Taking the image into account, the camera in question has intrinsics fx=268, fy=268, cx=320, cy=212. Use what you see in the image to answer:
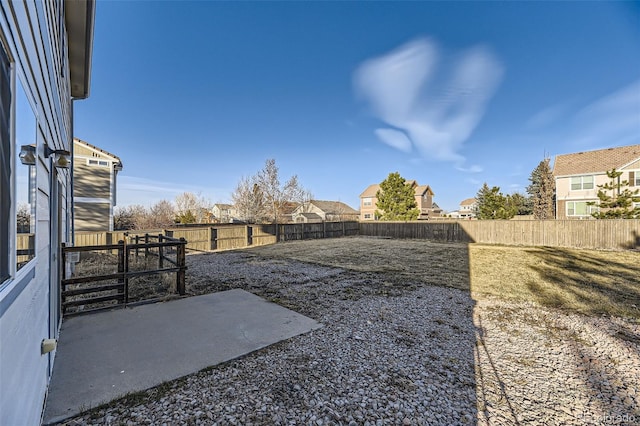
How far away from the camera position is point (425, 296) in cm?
564

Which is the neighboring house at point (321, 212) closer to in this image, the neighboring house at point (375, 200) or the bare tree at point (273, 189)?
the neighboring house at point (375, 200)

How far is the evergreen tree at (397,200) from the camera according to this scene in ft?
78.5

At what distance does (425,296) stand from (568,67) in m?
12.8

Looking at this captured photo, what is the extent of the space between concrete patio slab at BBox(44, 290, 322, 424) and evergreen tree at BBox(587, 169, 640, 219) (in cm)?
2098

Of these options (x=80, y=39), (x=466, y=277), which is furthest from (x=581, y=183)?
(x=80, y=39)

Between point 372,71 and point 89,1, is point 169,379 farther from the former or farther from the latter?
point 372,71

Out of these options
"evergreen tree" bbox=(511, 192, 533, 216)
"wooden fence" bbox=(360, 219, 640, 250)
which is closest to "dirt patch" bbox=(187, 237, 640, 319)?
"wooden fence" bbox=(360, 219, 640, 250)

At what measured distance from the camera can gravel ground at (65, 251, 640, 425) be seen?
221 cm

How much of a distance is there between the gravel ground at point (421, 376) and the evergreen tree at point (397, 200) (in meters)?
19.5

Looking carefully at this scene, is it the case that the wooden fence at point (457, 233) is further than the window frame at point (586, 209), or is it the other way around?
the window frame at point (586, 209)

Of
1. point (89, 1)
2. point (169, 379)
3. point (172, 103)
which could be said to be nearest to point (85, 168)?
point (172, 103)

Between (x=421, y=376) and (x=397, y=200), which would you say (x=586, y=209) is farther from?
(x=421, y=376)

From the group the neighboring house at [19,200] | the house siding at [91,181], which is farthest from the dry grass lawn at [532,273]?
the house siding at [91,181]

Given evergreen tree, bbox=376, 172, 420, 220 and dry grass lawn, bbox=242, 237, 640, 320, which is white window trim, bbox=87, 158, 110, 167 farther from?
evergreen tree, bbox=376, 172, 420, 220
